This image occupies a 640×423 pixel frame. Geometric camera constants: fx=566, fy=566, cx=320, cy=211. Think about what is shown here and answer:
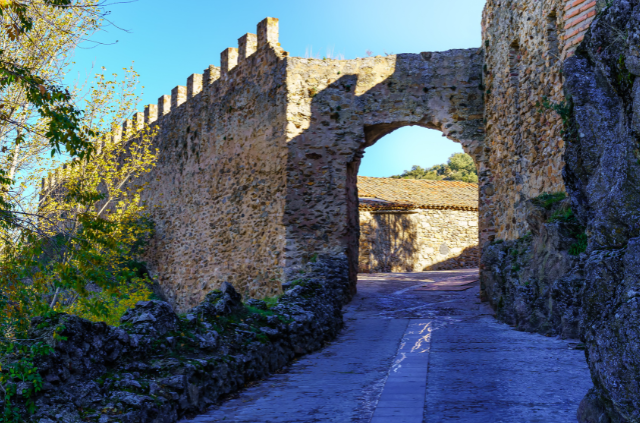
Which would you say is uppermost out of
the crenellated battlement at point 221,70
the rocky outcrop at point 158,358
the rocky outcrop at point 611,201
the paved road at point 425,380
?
the crenellated battlement at point 221,70

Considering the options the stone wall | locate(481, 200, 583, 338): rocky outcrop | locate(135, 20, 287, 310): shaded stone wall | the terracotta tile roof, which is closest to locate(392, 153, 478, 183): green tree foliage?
the terracotta tile roof

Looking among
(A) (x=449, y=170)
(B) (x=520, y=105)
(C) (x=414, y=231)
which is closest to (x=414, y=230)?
(C) (x=414, y=231)

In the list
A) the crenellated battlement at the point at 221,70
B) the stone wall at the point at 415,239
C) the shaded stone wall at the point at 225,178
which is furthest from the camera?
the stone wall at the point at 415,239

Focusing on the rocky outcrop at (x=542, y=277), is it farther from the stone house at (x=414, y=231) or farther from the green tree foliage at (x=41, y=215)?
the stone house at (x=414, y=231)

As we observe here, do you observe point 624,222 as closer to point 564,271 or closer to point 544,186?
point 564,271

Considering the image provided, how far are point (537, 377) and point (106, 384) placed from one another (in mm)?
3366

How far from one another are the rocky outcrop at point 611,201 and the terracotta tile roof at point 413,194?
16.3 metres

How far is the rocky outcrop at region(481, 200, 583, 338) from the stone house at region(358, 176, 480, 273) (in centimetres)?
1045

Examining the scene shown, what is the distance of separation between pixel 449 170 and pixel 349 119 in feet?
113

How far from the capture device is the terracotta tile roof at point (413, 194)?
20.5m

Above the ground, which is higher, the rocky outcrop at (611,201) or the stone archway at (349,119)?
the stone archway at (349,119)

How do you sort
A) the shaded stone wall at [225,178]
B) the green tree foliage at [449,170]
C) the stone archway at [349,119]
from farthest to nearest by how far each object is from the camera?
the green tree foliage at [449,170] → the shaded stone wall at [225,178] → the stone archway at [349,119]

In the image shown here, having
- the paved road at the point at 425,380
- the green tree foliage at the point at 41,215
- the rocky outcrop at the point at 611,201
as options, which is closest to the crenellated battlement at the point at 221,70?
the green tree foliage at the point at 41,215

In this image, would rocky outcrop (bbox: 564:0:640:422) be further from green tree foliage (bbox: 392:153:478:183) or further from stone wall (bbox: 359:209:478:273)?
green tree foliage (bbox: 392:153:478:183)
